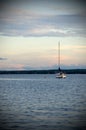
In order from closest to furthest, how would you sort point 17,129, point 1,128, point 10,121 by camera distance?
1. point 1,128
2. point 17,129
3. point 10,121

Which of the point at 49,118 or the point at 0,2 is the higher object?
the point at 0,2

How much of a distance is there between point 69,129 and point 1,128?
1.64 m

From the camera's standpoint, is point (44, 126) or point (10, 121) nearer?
point (44, 126)

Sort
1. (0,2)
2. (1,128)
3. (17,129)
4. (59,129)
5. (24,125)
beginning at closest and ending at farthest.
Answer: (0,2)
(1,128)
(59,129)
(17,129)
(24,125)

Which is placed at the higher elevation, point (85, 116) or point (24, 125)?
point (85, 116)

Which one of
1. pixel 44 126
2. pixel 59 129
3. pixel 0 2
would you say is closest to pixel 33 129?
pixel 44 126

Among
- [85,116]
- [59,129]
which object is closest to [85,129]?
[85,116]

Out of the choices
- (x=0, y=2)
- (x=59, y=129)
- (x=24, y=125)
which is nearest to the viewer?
(x=0, y=2)

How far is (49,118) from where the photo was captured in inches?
242

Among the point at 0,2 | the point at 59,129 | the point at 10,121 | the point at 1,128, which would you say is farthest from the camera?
the point at 10,121

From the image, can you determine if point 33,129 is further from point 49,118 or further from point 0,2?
point 0,2

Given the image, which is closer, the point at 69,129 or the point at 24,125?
the point at 69,129

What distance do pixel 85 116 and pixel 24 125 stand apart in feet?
7.10

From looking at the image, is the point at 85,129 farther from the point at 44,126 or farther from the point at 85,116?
the point at 44,126
